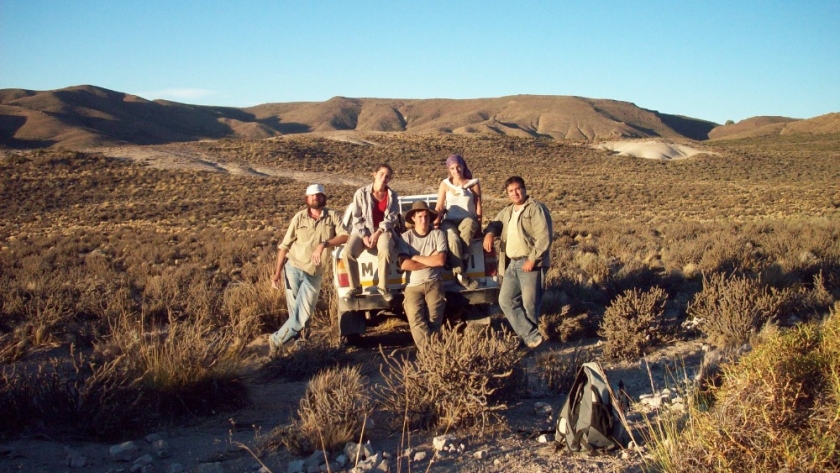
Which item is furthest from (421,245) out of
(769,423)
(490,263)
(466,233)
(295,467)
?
(769,423)

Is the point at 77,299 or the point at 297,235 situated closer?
the point at 297,235

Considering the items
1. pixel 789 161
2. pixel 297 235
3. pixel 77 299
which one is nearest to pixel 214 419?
pixel 297 235

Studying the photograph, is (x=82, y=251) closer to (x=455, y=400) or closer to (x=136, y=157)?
(x=455, y=400)

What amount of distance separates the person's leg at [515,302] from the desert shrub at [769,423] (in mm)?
3121

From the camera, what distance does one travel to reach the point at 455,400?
4.48 meters

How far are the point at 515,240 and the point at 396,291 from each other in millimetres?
1314

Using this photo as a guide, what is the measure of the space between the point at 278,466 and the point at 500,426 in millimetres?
1461

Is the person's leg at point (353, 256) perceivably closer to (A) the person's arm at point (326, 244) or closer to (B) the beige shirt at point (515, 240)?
(A) the person's arm at point (326, 244)

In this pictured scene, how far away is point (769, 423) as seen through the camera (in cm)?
315

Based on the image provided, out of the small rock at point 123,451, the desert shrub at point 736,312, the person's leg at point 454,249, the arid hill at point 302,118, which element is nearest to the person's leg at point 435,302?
the person's leg at point 454,249

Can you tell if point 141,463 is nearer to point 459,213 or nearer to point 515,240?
point 515,240

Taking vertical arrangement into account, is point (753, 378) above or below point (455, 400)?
above

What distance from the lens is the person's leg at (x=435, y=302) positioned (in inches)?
254

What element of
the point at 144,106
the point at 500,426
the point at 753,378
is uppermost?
the point at 144,106
